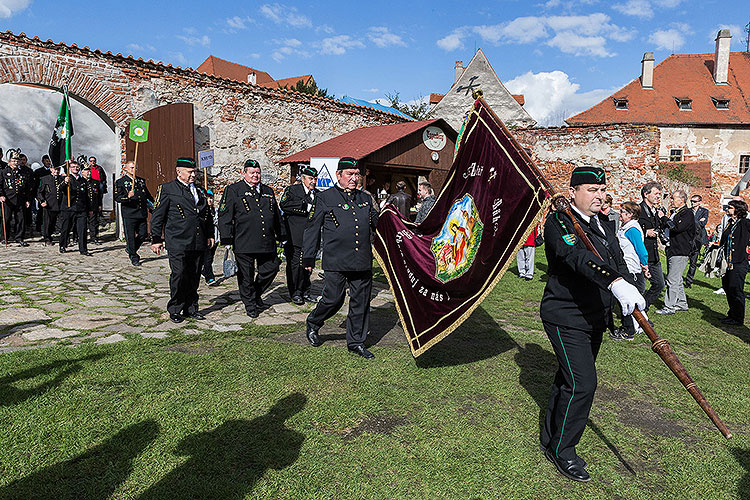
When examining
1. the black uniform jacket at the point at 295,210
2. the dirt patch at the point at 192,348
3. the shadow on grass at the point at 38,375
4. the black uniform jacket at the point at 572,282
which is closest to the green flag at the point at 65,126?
the black uniform jacket at the point at 295,210

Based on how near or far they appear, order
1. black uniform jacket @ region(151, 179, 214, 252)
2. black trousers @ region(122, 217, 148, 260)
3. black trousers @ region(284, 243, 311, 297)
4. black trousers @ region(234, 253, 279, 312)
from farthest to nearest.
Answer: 1. black trousers @ region(122, 217, 148, 260)
2. black trousers @ region(284, 243, 311, 297)
3. black trousers @ region(234, 253, 279, 312)
4. black uniform jacket @ region(151, 179, 214, 252)

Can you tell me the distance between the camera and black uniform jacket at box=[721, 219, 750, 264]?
7.65 metres

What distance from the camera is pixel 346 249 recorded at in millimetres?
5344

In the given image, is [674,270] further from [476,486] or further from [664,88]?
[664,88]

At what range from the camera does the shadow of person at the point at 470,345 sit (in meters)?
5.32

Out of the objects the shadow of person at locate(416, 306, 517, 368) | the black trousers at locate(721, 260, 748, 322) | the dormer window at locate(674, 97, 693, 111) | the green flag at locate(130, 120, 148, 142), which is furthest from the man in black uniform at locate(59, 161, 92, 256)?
the dormer window at locate(674, 97, 693, 111)

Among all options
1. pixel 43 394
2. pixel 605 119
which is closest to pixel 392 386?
pixel 43 394

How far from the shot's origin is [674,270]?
8.18 meters

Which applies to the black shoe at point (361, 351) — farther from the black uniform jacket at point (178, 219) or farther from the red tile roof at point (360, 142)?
the red tile roof at point (360, 142)

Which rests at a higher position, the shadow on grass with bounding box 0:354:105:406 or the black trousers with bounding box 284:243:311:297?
the black trousers with bounding box 284:243:311:297

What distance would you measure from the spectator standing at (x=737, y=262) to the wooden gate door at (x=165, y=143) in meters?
11.6

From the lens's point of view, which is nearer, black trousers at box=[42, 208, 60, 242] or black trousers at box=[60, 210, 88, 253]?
black trousers at box=[60, 210, 88, 253]

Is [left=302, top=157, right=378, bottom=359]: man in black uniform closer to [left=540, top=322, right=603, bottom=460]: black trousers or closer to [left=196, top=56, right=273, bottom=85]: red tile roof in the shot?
[left=540, top=322, right=603, bottom=460]: black trousers

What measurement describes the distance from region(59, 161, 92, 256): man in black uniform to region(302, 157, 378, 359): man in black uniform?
8.37 metres
